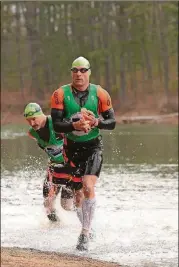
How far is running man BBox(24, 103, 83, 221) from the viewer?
9305 millimetres

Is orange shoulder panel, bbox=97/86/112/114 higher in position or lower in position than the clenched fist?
higher

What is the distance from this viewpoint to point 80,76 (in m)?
8.57

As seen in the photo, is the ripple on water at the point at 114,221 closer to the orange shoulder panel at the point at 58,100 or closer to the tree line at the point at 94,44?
the orange shoulder panel at the point at 58,100

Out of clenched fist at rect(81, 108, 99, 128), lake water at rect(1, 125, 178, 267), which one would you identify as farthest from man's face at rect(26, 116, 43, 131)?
lake water at rect(1, 125, 178, 267)

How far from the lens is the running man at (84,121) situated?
27.7 ft

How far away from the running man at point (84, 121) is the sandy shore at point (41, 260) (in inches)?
29.2

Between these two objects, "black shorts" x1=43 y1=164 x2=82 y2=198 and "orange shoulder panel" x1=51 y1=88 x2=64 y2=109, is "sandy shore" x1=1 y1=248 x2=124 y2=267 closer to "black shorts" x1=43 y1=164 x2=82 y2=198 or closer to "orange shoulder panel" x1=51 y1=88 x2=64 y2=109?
"black shorts" x1=43 y1=164 x2=82 y2=198

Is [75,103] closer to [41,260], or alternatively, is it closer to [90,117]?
[90,117]

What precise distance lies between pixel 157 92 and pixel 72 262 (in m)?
55.0

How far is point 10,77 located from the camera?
68.6 metres

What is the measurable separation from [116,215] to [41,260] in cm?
438

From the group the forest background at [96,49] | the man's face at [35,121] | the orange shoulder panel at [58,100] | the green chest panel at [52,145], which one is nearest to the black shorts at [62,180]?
the green chest panel at [52,145]

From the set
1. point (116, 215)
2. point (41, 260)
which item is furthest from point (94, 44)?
point (41, 260)

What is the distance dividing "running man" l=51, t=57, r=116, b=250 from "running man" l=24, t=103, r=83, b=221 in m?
0.47
